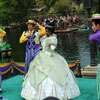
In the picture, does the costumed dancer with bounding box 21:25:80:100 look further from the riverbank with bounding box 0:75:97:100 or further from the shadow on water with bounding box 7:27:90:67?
the shadow on water with bounding box 7:27:90:67

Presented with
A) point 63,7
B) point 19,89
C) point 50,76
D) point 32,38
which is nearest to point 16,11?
point 63,7

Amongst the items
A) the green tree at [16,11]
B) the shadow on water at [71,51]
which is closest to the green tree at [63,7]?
the green tree at [16,11]

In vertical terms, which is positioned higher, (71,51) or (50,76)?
(50,76)

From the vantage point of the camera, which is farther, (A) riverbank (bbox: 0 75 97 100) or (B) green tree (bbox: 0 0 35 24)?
(B) green tree (bbox: 0 0 35 24)

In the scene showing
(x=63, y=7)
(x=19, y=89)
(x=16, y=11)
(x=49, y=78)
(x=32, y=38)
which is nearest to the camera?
(x=49, y=78)

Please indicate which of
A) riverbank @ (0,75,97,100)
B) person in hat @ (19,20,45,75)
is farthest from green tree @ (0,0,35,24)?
person in hat @ (19,20,45,75)

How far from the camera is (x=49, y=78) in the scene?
227 inches

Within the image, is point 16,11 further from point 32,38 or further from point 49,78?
point 49,78

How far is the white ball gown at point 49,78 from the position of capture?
571cm

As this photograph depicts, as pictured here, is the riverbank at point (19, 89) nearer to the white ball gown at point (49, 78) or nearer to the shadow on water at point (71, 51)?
the white ball gown at point (49, 78)

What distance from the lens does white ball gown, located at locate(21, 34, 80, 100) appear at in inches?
225

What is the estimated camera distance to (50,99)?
11.7 feet

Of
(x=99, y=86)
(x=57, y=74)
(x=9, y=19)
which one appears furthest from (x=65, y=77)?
(x=9, y=19)

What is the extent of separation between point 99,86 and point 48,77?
1080 mm
